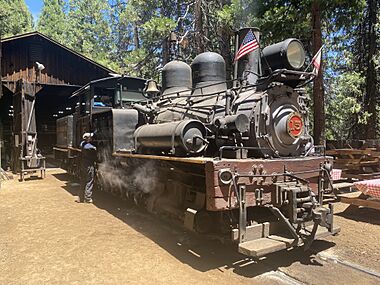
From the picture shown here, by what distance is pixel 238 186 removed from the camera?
13.7 ft

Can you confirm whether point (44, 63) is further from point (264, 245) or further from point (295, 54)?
point (264, 245)

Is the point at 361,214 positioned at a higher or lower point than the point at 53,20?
lower

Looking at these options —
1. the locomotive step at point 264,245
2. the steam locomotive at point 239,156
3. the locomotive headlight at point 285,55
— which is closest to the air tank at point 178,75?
the steam locomotive at point 239,156

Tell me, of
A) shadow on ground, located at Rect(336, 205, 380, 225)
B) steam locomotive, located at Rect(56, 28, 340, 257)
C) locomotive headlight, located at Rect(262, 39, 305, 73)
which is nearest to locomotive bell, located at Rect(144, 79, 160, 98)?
steam locomotive, located at Rect(56, 28, 340, 257)

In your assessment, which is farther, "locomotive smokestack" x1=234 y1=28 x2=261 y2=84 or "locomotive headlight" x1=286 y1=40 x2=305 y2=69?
"locomotive smokestack" x1=234 y1=28 x2=261 y2=84

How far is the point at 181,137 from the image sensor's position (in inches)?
192

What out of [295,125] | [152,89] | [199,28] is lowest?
[295,125]

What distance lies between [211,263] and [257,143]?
170 centimetres

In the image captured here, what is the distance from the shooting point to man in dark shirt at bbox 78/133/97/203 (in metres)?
8.04

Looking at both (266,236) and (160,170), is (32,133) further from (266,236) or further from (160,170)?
(266,236)

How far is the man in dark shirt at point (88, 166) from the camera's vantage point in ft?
26.4

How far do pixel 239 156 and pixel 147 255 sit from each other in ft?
5.86

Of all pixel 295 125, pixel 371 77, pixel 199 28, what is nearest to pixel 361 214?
pixel 295 125

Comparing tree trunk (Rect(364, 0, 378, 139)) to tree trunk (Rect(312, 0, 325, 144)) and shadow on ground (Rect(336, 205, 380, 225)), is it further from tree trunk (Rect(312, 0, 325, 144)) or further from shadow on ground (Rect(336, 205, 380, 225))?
shadow on ground (Rect(336, 205, 380, 225))
